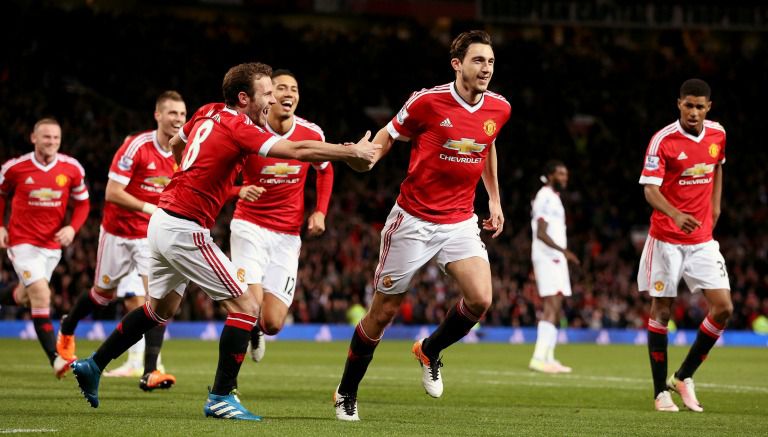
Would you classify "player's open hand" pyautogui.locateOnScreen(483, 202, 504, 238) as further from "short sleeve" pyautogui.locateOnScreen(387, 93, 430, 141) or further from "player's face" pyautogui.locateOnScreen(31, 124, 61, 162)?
"player's face" pyautogui.locateOnScreen(31, 124, 61, 162)

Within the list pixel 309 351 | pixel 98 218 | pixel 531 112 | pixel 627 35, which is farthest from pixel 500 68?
pixel 309 351

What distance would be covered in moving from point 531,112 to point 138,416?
29.3 metres

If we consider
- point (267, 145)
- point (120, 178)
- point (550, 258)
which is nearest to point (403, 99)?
point (550, 258)

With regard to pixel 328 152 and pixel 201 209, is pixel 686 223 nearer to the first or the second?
pixel 328 152

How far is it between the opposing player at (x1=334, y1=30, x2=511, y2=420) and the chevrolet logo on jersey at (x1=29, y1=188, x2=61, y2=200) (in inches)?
225

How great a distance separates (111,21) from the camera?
3045 centimetres

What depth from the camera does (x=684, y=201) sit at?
979 centimetres

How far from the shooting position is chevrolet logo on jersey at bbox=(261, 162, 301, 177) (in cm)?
1026

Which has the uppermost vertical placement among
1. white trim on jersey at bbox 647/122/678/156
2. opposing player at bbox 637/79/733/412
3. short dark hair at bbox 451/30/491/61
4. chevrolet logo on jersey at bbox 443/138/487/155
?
short dark hair at bbox 451/30/491/61

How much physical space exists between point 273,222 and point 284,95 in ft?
3.94

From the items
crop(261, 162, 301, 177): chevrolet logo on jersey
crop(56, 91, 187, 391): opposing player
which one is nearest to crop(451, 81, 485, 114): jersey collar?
crop(261, 162, 301, 177): chevrolet logo on jersey

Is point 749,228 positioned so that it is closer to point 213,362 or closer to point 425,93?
point 213,362

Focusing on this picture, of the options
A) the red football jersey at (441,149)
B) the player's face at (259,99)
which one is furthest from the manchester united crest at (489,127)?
the player's face at (259,99)

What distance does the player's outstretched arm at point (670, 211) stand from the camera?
30.0 feet
